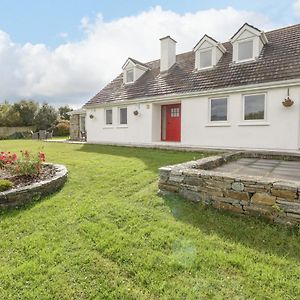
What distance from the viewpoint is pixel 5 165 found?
270 inches

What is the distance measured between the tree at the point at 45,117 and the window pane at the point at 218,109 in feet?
89.1

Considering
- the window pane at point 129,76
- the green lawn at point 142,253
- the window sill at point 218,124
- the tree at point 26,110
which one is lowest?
the green lawn at point 142,253

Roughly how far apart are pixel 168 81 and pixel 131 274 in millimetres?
12744

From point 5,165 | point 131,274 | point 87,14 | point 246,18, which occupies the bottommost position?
point 131,274

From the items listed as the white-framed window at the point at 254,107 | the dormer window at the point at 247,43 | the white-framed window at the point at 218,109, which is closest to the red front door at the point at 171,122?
the white-framed window at the point at 218,109

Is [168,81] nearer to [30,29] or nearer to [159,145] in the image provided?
[159,145]

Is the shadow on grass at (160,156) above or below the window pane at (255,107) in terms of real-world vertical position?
below

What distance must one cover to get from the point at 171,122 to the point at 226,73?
172 inches

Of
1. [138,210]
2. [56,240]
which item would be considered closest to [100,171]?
[138,210]

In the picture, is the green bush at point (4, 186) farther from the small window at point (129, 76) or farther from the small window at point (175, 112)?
the small window at point (129, 76)

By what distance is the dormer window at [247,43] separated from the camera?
11820mm

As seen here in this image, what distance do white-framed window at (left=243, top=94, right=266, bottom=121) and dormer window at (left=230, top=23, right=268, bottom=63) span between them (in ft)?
7.27

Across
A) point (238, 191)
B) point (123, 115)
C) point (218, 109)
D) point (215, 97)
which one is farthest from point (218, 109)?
point (238, 191)

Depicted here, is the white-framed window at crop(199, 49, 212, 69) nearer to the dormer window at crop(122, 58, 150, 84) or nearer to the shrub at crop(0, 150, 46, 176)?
the dormer window at crop(122, 58, 150, 84)
